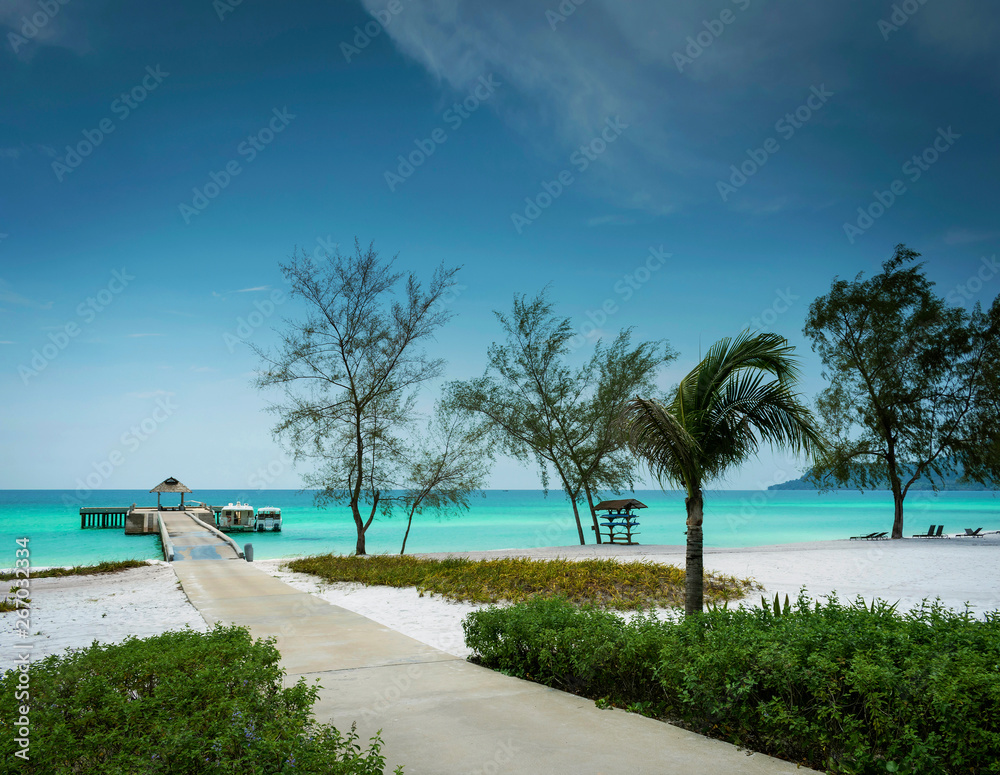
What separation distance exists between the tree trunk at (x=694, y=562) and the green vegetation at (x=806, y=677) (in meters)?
1.58

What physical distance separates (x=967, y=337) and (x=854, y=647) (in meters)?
26.8

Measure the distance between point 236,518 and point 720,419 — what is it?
56.8m

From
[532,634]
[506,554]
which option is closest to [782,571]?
[506,554]

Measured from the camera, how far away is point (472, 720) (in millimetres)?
5121

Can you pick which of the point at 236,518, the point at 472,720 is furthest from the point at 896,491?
the point at 236,518

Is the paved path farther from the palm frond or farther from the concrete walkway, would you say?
the palm frond

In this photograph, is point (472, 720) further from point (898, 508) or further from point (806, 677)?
point (898, 508)

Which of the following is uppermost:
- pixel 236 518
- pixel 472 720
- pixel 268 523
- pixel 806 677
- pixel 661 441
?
pixel 661 441

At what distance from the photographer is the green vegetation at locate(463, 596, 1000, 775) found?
12.1ft

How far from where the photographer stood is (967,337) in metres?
25.3

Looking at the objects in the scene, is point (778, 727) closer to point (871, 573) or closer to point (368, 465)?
point (871, 573)

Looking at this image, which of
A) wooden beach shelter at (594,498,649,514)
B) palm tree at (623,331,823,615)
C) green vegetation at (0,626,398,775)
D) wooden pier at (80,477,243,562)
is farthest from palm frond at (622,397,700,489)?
wooden pier at (80,477,243,562)

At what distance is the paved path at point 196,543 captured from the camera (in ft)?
74.5

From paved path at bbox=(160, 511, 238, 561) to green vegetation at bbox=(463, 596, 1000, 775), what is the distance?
19.1m
